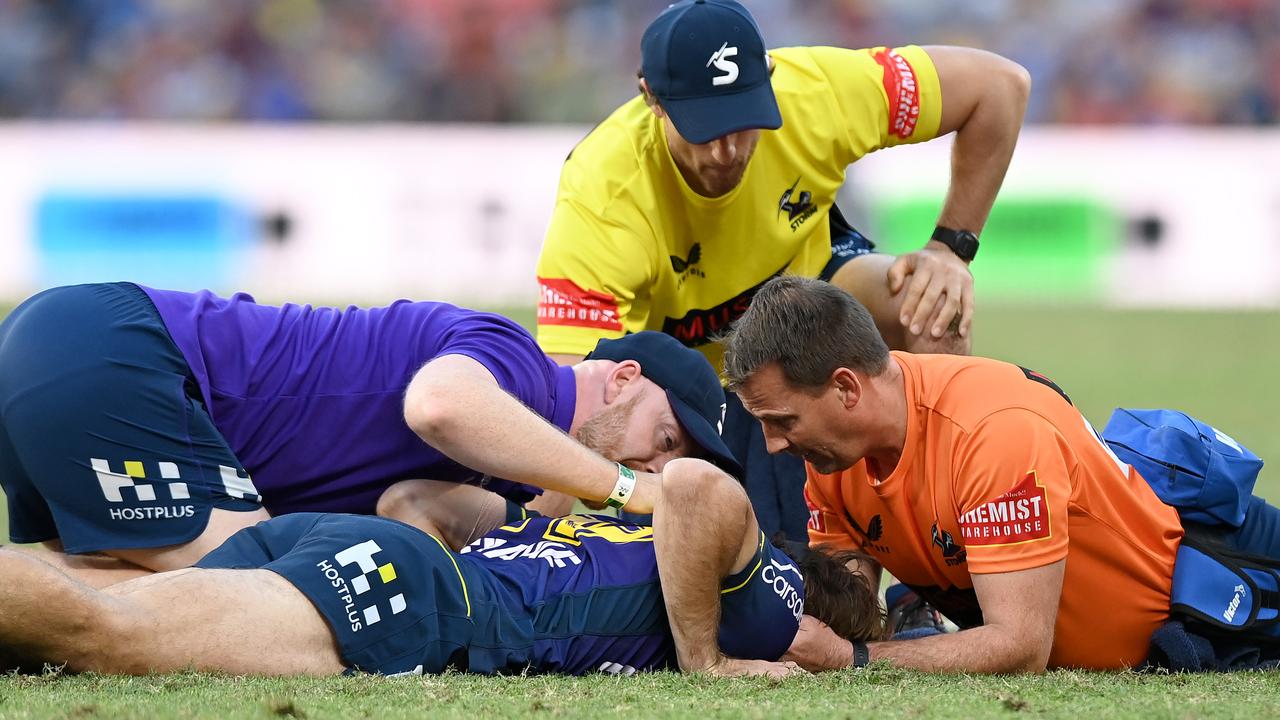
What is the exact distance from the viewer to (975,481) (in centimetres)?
404

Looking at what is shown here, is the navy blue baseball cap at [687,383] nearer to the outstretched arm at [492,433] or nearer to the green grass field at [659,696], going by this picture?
the outstretched arm at [492,433]

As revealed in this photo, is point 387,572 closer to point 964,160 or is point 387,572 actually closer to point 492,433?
point 492,433

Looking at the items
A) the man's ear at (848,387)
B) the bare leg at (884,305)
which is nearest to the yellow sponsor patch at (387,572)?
the man's ear at (848,387)

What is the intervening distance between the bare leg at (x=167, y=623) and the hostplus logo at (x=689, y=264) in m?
2.18

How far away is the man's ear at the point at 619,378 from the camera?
15.4 feet

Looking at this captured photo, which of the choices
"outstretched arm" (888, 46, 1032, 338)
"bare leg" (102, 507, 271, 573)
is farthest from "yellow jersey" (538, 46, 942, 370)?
"bare leg" (102, 507, 271, 573)

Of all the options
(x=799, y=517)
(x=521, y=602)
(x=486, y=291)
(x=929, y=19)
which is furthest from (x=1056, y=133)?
(x=521, y=602)

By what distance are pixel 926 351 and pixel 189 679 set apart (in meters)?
2.81

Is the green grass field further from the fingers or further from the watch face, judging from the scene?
the watch face

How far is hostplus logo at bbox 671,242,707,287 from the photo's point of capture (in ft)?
18.3

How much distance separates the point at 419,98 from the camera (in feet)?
51.7

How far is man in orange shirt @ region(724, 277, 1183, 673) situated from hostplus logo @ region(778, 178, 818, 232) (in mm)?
1337

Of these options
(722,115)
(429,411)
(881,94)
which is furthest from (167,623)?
(881,94)

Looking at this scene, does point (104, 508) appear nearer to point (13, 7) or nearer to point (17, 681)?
point (17, 681)
